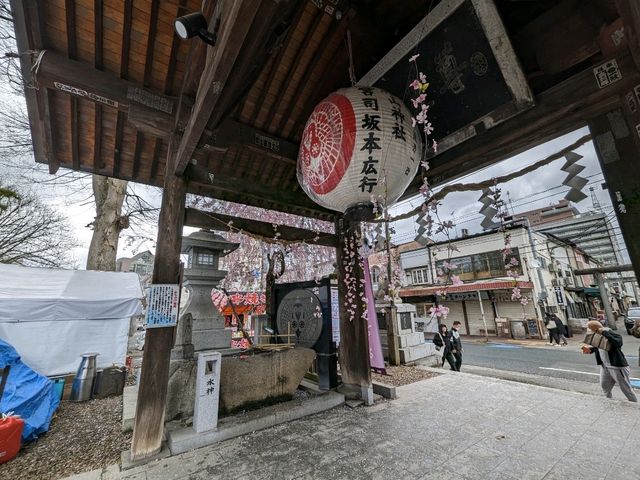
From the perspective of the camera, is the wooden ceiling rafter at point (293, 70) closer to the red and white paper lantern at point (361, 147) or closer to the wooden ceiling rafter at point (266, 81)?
the wooden ceiling rafter at point (266, 81)

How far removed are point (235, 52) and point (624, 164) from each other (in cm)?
267

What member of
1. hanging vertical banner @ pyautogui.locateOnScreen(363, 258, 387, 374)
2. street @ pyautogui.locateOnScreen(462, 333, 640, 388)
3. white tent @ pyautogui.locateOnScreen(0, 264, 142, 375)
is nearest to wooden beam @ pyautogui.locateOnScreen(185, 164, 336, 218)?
hanging vertical banner @ pyautogui.locateOnScreen(363, 258, 387, 374)

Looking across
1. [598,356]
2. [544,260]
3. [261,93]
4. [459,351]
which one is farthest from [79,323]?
[544,260]

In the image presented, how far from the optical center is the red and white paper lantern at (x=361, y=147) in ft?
7.98

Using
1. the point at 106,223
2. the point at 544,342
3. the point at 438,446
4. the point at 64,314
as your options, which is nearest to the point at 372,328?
the point at 438,446

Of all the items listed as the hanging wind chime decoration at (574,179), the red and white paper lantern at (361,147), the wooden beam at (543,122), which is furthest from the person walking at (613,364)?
the red and white paper lantern at (361,147)

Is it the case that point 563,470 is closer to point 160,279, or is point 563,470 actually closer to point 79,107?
point 160,279

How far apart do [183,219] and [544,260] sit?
2687cm

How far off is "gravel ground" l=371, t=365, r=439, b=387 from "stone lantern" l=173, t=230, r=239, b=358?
4530 mm

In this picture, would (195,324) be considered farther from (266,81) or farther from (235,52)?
(235,52)

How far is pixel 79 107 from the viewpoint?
385 cm

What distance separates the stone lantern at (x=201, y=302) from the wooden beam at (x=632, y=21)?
5.62 metres

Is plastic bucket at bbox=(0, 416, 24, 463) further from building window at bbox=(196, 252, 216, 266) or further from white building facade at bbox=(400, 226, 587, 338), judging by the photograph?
white building facade at bbox=(400, 226, 587, 338)

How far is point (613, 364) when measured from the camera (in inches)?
225
